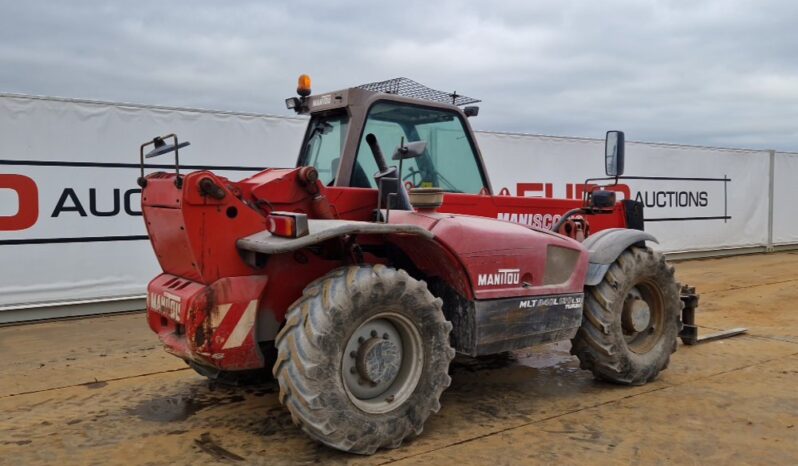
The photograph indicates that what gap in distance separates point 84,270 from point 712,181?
1329 cm

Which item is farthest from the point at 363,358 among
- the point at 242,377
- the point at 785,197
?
the point at 785,197

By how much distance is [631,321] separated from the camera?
5094 mm

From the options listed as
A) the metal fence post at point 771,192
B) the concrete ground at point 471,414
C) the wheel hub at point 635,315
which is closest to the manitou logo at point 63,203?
the concrete ground at point 471,414

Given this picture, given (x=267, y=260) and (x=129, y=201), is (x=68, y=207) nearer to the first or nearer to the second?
(x=129, y=201)

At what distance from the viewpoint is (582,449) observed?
3754mm

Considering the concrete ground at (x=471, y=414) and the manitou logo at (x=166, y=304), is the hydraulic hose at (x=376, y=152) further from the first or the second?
the concrete ground at (x=471, y=414)

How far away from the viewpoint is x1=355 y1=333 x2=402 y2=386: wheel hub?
3.70 m

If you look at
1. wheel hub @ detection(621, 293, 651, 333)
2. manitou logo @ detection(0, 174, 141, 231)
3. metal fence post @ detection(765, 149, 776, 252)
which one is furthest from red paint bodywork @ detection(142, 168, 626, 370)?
metal fence post @ detection(765, 149, 776, 252)

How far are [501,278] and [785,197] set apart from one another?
1599 centimetres

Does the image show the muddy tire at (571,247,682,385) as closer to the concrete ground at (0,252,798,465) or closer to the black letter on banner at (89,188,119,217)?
the concrete ground at (0,252,798,465)

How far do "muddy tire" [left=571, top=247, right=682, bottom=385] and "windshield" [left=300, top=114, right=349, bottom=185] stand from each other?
2080mm

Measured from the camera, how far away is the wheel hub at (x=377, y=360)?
3.70m

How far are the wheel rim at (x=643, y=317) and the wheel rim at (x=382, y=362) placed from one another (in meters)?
2.06

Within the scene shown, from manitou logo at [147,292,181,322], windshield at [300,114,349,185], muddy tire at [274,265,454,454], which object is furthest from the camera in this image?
windshield at [300,114,349,185]
